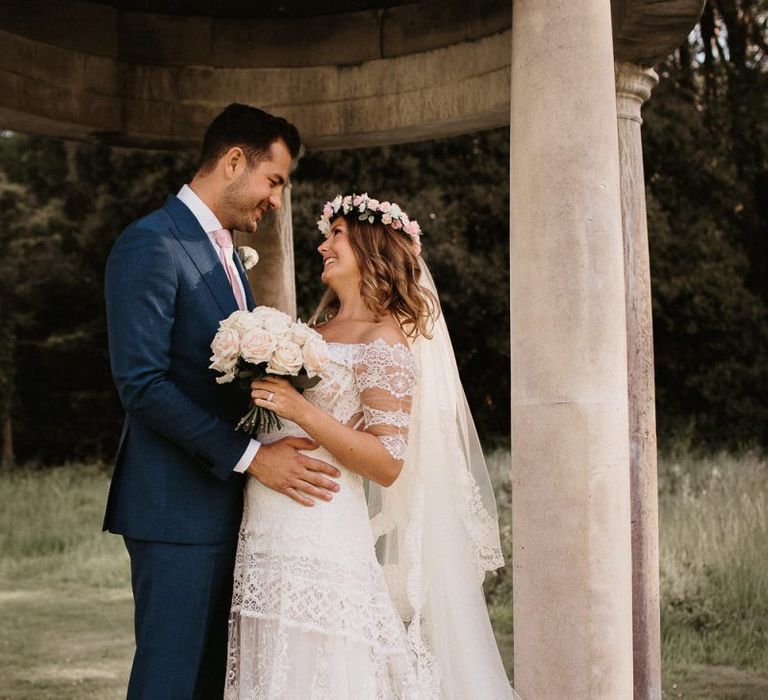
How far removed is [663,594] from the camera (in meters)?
12.1

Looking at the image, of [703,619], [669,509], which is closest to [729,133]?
[669,509]

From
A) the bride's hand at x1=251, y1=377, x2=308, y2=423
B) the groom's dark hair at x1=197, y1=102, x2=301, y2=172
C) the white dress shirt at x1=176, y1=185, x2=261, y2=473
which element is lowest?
the bride's hand at x1=251, y1=377, x2=308, y2=423

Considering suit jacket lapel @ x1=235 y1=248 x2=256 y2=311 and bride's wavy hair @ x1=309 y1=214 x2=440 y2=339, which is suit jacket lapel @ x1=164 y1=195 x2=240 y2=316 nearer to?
suit jacket lapel @ x1=235 y1=248 x2=256 y2=311

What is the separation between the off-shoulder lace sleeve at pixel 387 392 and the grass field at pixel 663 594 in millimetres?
5387

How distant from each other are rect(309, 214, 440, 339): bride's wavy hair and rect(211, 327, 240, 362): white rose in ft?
3.37

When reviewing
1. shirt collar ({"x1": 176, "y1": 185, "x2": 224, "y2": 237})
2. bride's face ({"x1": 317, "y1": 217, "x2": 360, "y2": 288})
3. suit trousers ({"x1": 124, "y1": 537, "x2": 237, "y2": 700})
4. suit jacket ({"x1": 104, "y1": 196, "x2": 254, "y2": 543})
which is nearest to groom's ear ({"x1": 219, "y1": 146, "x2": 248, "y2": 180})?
shirt collar ({"x1": 176, "y1": 185, "x2": 224, "y2": 237})

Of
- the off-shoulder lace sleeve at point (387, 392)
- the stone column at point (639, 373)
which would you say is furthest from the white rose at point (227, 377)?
the stone column at point (639, 373)

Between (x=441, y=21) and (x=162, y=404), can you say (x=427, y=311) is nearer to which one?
(x=162, y=404)

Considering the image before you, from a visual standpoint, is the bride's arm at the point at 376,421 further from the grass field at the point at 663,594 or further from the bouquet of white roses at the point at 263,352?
the grass field at the point at 663,594

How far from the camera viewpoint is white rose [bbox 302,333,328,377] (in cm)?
478

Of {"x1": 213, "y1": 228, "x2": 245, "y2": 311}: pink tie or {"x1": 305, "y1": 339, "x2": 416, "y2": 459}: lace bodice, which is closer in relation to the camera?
{"x1": 305, "y1": 339, "x2": 416, "y2": 459}: lace bodice

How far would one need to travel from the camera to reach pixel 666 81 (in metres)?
23.1

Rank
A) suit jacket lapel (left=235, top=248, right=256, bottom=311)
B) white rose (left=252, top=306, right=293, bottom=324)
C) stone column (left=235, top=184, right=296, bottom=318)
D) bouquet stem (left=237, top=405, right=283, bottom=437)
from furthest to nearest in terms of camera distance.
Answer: stone column (left=235, top=184, right=296, bottom=318)
suit jacket lapel (left=235, top=248, right=256, bottom=311)
bouquet stem (left=237, top=405, right=283, bottom=437)
white rose (left=252, top=306, right=293, bottom=324)

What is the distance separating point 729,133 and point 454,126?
1651 centimetres
